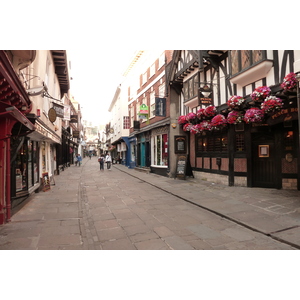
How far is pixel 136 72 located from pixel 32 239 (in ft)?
65.5

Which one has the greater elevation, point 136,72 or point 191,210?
point 136,72

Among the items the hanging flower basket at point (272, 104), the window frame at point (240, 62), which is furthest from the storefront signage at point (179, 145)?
the hanging flower basket at point (272, 104)

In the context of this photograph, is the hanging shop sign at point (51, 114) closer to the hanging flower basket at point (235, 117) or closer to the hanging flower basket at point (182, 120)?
the hanging flower basket at point (182, 120)

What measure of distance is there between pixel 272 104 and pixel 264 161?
9.88 feet

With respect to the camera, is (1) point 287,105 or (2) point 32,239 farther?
(1) point 287,105

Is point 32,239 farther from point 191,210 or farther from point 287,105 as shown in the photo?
point 287,105

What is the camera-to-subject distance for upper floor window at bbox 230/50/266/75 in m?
7.69

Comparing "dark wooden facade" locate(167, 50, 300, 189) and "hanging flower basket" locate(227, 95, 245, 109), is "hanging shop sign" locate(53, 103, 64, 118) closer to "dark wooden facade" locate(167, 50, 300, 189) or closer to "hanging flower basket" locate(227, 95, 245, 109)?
"dark wooden facade" locate(167, 50, 300, 189)

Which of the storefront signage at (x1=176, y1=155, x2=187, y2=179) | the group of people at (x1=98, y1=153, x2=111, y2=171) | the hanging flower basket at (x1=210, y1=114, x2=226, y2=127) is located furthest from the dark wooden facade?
the group of people at (x1=98, y1=153, x2=111, y2=171)

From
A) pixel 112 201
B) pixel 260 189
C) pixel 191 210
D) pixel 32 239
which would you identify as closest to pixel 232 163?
pixel 260 189

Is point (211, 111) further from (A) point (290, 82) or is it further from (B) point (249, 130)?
(A) point (290, 82)

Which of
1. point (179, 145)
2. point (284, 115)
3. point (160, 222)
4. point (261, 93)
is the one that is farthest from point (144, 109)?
point (160, 222)

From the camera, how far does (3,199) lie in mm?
5742

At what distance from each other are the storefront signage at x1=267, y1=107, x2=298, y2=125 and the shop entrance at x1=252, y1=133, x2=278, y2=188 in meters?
1.25
